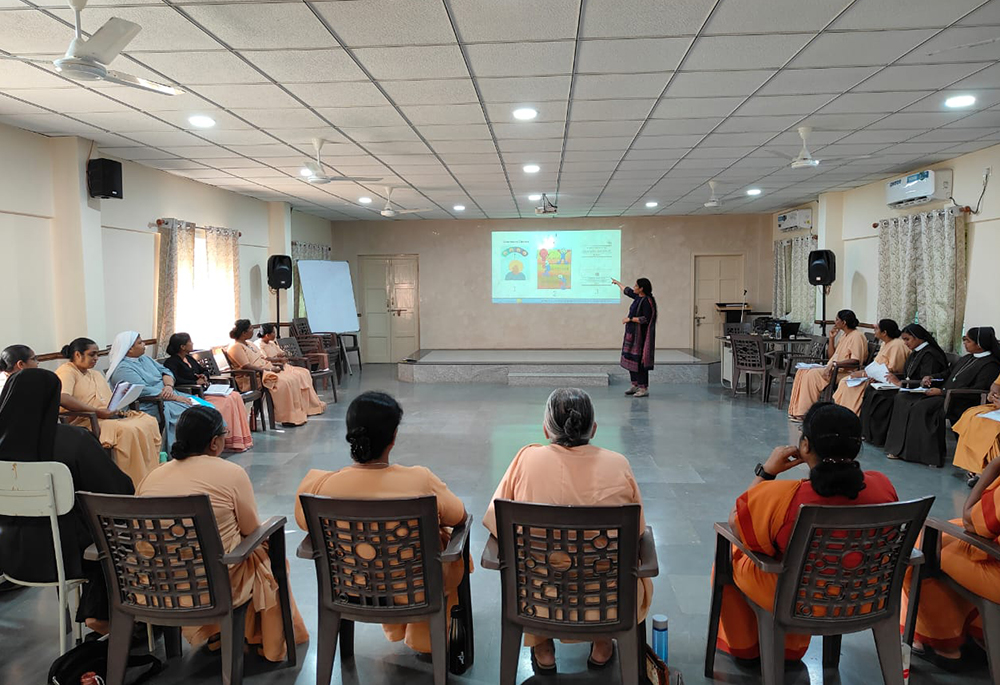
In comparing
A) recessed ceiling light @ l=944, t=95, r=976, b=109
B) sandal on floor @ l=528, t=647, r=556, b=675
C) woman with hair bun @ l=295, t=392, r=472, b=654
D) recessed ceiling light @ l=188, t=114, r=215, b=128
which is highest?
recessed ceiling light @ l=188, t=114, r=215, b=128

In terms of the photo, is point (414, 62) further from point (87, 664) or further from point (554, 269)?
point (554, 269)

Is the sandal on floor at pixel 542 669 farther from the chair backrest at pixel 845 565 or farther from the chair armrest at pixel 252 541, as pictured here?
the chair armrest at pixel 252 541

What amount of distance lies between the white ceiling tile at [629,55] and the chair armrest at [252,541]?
8.68 ft

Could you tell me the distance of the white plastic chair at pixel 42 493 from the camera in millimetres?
2385

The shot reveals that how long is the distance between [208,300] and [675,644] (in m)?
6.82

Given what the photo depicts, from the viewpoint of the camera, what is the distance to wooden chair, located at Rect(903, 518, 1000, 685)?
225 centimetres

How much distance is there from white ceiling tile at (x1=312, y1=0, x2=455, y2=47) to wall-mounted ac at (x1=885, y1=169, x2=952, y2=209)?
5593 mm

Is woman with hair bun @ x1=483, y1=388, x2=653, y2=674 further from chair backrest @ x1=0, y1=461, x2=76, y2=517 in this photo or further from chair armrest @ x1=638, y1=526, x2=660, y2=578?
chair backrest @ x1=0, y1=461, x2=76, y2=517

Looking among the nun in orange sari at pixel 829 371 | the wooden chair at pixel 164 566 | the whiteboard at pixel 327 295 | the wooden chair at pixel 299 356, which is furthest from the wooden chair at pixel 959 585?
the whiteboard at pixel 327 295

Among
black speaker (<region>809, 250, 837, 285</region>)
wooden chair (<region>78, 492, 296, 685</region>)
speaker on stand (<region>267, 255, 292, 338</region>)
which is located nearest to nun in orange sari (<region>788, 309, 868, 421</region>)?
black speaker (<region>809, 250, 837, 285</region>)

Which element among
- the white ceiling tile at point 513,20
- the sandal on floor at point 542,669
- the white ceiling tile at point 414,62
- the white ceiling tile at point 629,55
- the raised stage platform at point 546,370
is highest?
the white ceiling tile at point 414,62

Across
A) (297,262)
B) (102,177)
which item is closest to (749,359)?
(297,262)

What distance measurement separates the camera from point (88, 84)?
3.95 metres

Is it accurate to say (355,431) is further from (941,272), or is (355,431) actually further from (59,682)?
(941,272)
